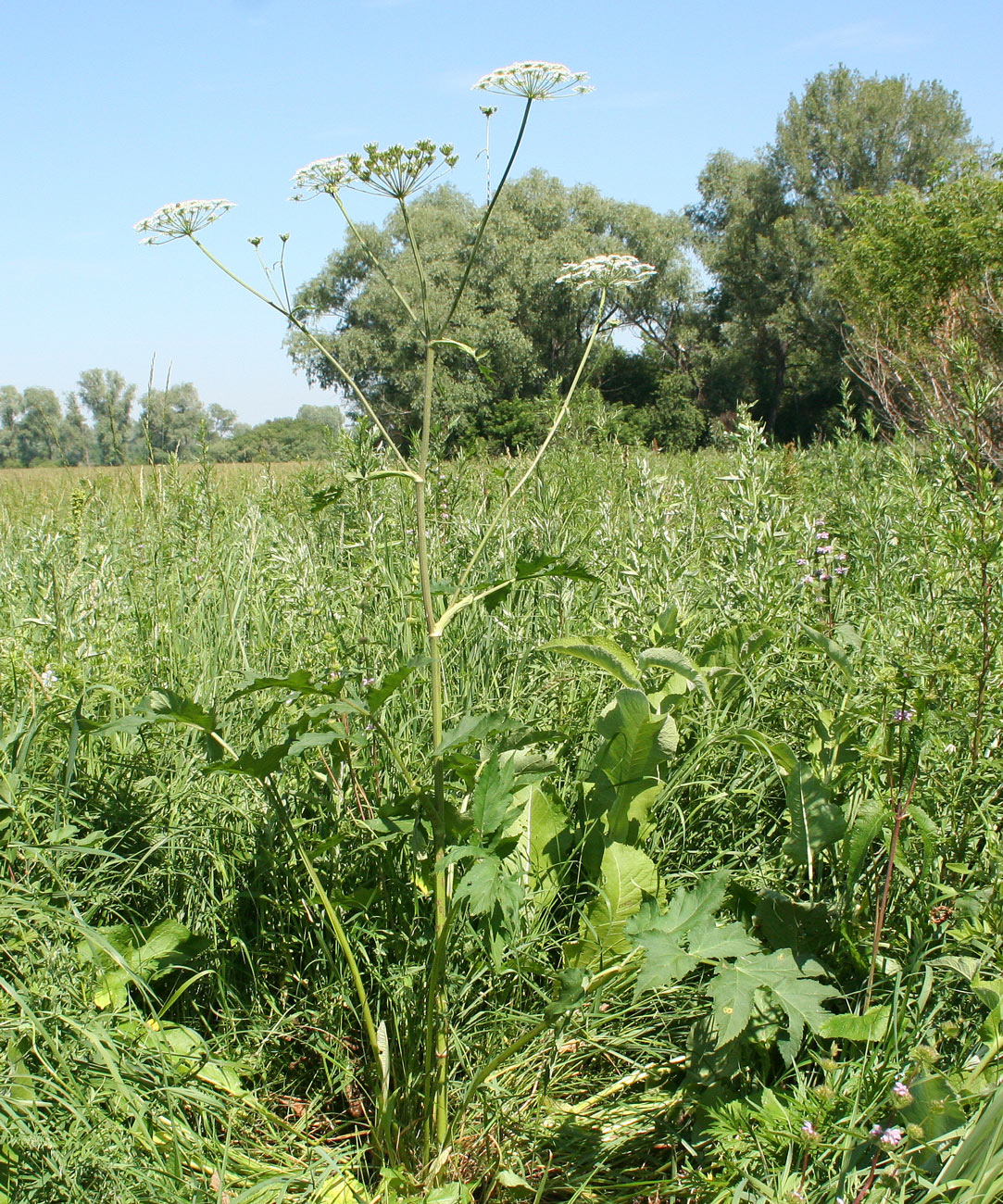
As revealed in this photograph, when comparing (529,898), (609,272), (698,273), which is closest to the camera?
(529,898)

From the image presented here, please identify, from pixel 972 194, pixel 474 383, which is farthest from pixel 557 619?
pixel 474 383

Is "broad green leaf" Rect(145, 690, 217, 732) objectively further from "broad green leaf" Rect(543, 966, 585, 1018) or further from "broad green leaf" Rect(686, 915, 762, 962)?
"broad green leaf" Rect(686, 915, 762, 962)

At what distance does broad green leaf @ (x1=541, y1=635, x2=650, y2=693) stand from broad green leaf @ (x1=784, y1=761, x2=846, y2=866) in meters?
0.38

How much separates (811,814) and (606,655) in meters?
0.52

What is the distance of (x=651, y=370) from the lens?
127 feet

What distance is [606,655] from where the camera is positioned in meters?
1.83

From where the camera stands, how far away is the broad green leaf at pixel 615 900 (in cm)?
165

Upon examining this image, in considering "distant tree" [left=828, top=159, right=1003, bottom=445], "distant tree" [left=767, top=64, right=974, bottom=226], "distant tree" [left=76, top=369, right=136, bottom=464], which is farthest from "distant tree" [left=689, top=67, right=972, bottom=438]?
"distant tree" [left=76, top=369, right=136, bottom=464]

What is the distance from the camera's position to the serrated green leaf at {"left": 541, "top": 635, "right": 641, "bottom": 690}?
1.80m

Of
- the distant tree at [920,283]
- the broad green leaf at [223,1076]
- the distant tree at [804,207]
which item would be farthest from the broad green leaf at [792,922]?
the distant tree at [804,207]

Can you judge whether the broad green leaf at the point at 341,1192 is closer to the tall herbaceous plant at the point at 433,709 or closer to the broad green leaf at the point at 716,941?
the tall herbaceous plant at the point at 433,709

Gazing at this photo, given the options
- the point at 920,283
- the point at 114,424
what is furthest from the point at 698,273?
the point at 114,424

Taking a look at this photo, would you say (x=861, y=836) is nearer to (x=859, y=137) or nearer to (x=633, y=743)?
(x=633, y=743)

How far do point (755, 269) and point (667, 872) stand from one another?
4023 cm
